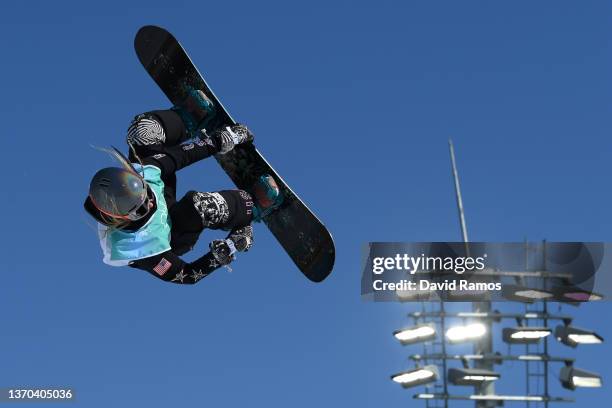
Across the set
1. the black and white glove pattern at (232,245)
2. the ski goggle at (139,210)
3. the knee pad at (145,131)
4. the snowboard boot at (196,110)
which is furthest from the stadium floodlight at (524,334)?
the ski goggle at (139,210)

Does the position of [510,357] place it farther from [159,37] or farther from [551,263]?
[159,37]

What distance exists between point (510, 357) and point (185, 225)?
11.5 metres

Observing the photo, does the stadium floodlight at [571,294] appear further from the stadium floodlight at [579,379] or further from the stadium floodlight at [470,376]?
the stadium floodlight at [470,376]

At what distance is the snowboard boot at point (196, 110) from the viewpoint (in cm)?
974

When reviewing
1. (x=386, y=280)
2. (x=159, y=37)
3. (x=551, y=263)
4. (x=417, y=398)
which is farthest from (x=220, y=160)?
(x=417, y=398)

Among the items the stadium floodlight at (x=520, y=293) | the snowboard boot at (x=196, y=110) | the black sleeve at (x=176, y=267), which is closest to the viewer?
the black sleeve at (x=176, y=267)

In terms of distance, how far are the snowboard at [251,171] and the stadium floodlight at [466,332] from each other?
9.92 metres

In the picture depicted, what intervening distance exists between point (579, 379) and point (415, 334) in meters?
2.85

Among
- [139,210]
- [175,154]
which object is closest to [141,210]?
[139,210]

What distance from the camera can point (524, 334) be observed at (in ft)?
59.3

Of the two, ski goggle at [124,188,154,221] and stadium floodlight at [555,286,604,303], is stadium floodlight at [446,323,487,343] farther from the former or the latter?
ski goggle at [124,188,154,221]

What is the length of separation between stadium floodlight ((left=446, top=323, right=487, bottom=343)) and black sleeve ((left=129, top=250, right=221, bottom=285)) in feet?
37.7

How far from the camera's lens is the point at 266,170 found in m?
9.98

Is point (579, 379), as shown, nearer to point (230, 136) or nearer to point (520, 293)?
point (520, 293)
